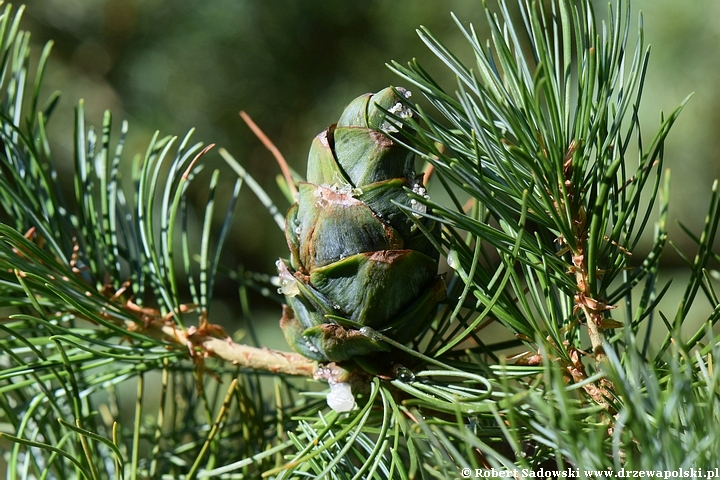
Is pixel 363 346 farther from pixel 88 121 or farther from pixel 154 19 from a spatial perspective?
pixel 88 121

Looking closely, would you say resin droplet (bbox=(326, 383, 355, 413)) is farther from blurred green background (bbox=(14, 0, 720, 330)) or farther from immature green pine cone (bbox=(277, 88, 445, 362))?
blurred green background (bbox=(14, 0, 720, 330))

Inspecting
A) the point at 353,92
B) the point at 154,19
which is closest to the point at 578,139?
the point at 353,92

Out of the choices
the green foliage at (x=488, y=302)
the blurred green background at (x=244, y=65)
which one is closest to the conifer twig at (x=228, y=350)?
the green foliage at (x=488, y=302)

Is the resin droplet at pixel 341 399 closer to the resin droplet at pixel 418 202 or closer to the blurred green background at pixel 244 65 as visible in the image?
the resin droplet at pixel 418 202

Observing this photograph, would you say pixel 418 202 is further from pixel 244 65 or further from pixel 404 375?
pixel 244 65

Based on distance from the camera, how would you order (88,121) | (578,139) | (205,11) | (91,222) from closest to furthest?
1. (578,139)
2. (91,222)
3. (205,11)
4. (88,121)

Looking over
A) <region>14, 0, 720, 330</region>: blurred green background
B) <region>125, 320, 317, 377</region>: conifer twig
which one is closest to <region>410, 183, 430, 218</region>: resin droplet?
<region>125, 320, 317, 377</region>: conifer twig
